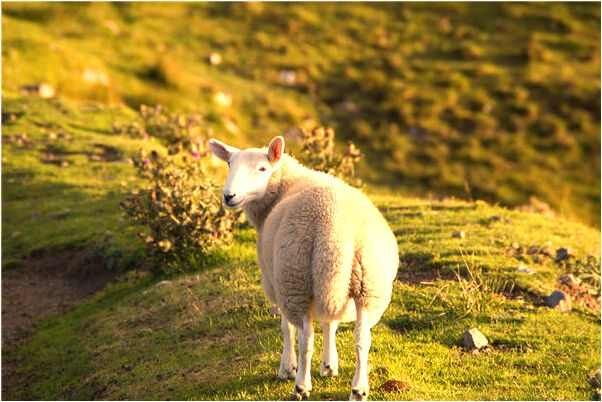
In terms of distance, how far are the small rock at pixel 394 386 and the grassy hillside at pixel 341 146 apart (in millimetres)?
50

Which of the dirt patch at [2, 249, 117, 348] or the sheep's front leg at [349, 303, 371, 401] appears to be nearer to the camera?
the sheep's front leg at [349, 303, 371, 401]

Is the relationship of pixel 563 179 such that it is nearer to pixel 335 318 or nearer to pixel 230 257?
pixel 230 257

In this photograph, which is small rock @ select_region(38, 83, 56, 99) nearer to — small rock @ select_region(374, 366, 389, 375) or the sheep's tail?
small rock @ select_region(374, 366, 389, 375)

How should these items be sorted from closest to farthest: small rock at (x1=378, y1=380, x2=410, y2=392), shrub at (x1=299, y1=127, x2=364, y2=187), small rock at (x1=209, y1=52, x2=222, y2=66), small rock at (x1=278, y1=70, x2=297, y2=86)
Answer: small rock at (x1=378, y1=380, x2=410, y2=392), shrub at (x1=299, y1=127, x2=364, y2=187), small rock at (x1=278, y1=70, x2=297, y2=86), small rock at (x1=209, y1=52, x2=222, y2=66)

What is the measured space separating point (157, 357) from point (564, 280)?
5894 mm

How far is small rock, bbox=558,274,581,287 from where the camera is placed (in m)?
9.74

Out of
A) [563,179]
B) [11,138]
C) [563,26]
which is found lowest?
[563,179]

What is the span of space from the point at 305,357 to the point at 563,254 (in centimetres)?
647

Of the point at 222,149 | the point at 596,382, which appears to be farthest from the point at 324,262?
the point at 596,382

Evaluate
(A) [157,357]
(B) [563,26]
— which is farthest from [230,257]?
(B) [563,26]

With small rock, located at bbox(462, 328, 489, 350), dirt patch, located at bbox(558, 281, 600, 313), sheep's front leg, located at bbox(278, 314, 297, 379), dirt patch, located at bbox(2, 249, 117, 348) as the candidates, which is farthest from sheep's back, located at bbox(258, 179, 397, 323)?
dirt patch, located at bbox(2, 249, 117, 348)

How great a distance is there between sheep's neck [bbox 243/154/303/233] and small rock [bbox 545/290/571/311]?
4.27m

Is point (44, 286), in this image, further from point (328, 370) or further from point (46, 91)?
point (46, 91)

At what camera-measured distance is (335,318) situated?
5.66 meters
